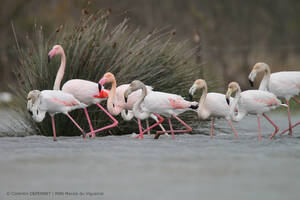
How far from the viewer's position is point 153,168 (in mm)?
6383

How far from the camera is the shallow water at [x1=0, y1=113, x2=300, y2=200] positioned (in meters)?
5.27

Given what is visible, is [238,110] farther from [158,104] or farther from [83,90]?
[83,90]

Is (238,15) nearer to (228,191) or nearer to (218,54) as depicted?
(218,54)

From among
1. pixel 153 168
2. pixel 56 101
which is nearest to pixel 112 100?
pixel 56 101

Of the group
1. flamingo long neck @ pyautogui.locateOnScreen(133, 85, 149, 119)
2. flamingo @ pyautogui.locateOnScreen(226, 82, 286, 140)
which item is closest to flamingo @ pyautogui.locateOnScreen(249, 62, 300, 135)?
flamingo @ pyautogui.locateOnScreen(226, 82, 286, 140)

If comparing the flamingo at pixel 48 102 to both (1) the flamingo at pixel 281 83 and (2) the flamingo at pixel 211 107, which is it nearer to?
(2) the flamingo at pixel 211 107

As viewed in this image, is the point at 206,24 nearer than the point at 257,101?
No

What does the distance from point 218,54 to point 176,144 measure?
657 inches

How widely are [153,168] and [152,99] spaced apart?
108 inches

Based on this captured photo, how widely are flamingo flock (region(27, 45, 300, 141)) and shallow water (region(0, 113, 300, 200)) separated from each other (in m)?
0.39

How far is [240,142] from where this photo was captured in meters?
8.58

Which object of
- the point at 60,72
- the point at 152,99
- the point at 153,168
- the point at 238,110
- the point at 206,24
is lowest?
the point at 153,168

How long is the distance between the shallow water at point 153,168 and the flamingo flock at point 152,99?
39cm

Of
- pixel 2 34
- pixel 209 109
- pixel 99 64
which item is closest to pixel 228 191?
pixel 209 109
